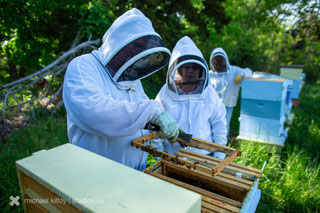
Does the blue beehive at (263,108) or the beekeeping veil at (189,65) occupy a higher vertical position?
the beekeeping veil at (189,65)

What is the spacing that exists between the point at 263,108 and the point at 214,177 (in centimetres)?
285

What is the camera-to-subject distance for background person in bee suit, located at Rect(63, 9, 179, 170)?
1.23 metres

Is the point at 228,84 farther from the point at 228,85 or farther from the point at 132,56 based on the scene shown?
the point at 132,56

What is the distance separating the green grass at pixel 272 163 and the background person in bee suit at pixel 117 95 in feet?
4.95

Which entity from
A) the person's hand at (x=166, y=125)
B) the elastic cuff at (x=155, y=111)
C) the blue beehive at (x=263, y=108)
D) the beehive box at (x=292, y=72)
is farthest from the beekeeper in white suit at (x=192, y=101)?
the beehive box at (x=292, y=72)

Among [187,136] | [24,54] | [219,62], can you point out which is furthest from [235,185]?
[24,54]

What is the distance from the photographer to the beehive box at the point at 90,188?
1.98ft

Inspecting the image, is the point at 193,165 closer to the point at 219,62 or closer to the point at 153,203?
the point at 153,203

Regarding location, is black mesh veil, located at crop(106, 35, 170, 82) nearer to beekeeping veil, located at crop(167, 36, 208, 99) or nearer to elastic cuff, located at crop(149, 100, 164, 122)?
elastic cuff, located at crop(149, 100, 164, 122)

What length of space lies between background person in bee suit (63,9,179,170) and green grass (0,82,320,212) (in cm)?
151

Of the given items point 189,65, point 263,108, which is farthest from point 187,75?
point 263,108

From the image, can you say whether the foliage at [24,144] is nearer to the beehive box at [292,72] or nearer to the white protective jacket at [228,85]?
the white protective jacket at [228,85]

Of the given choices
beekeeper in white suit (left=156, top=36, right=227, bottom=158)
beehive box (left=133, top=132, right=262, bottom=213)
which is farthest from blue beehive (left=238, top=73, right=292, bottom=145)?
beehive box (left=133, top=132, right=262, bottom=213)

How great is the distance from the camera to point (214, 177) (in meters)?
1.30
